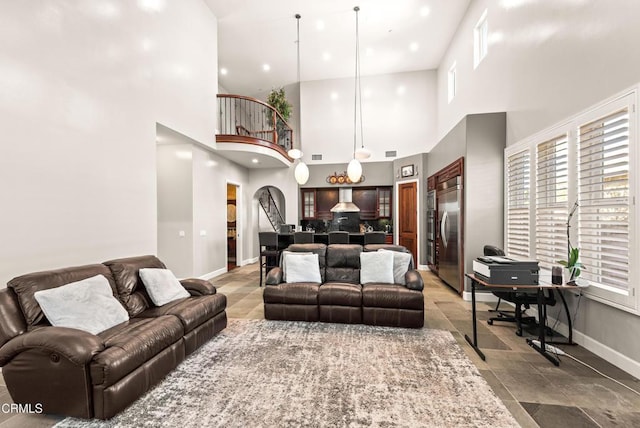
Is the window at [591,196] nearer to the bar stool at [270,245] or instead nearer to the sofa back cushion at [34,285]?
the bar stool at [270,245]

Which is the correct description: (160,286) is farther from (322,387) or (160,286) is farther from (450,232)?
(450,232)

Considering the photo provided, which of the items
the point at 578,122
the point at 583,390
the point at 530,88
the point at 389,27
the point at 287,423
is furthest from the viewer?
the point at 389,27

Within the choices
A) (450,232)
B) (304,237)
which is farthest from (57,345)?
(450,232)

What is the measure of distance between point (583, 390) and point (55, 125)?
5.42 meters

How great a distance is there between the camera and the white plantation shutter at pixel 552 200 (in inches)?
120

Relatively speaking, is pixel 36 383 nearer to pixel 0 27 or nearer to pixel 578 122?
pixel 0 27

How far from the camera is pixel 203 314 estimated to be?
2.90 m

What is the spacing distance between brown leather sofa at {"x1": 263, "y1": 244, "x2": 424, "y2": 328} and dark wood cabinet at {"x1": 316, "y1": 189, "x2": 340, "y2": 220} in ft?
15.7

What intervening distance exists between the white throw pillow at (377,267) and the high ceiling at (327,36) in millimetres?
5131

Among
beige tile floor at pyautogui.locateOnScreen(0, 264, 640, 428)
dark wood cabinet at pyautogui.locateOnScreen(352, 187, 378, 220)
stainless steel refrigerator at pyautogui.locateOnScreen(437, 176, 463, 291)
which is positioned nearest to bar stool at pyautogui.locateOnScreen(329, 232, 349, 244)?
stainless steel refrigerator at pyautogui.locateOnScreen(437, 176, 463, 291)

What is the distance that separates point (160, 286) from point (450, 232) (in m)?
4.72

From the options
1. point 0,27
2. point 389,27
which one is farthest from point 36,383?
point 389,27

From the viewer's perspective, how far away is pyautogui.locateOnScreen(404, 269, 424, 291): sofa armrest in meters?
3.46

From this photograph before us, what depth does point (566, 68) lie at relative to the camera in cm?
303
